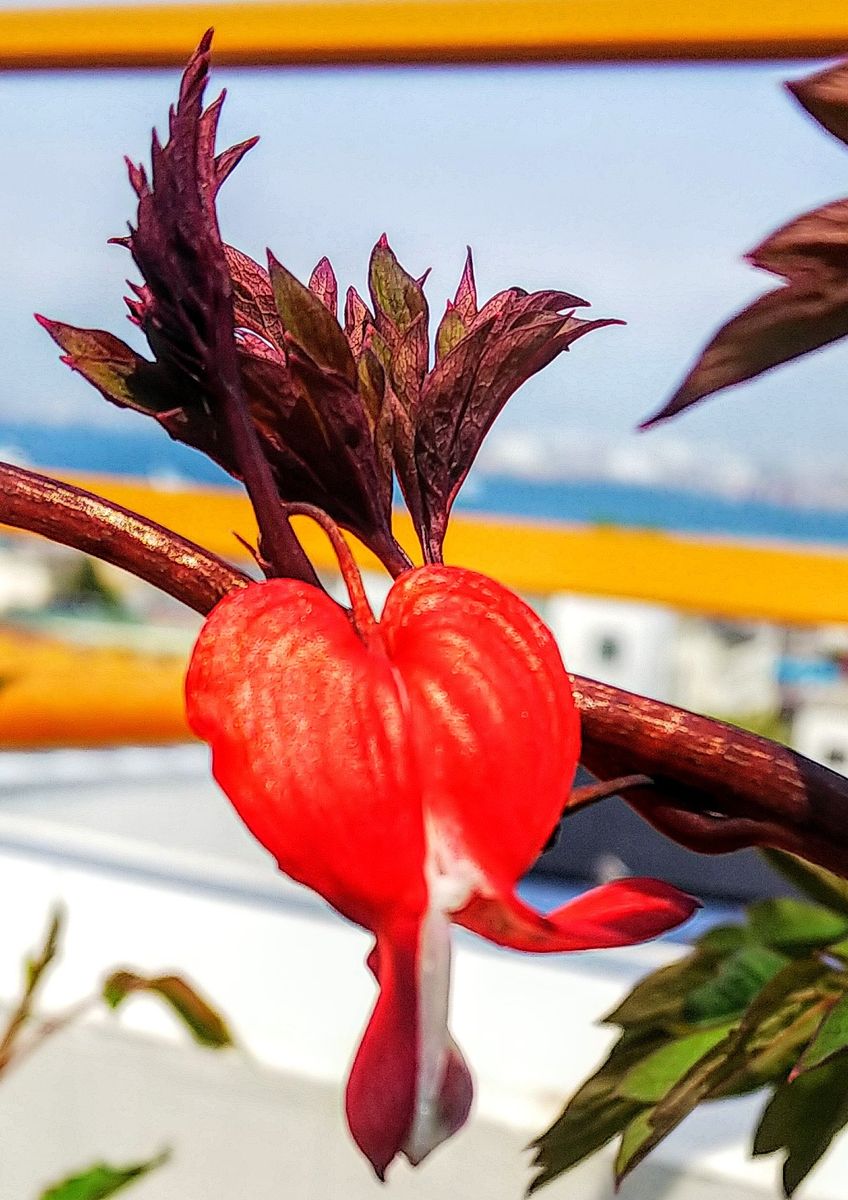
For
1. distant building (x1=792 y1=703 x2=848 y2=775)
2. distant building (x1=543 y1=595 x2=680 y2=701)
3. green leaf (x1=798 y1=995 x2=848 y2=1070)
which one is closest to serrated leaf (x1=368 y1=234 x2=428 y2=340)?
green leaf (x1=798 y1=995 x2=848 y2=1070)

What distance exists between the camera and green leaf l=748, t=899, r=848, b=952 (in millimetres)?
303

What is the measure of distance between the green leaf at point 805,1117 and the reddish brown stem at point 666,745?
0.09m

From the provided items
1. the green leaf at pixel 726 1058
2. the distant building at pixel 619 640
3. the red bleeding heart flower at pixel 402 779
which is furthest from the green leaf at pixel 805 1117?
the distant building at pixel 619 640

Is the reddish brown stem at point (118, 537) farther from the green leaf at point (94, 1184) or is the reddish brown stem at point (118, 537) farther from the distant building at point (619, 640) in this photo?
the distant building at point (619, 640)

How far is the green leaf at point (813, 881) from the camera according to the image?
28cm

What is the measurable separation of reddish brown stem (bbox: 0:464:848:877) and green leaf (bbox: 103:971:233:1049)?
0.42 meters

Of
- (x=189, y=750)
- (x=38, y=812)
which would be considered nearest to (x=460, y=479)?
(x=38, y=812)

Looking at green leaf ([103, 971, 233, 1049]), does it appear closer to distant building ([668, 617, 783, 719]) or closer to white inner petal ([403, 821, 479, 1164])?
white inner petal ([403, 821, 479, 1164])

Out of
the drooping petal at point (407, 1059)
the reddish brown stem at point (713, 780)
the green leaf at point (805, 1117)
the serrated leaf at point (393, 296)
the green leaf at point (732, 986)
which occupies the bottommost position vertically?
the green leaf at point (732, 986)

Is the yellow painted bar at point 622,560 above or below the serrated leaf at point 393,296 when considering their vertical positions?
below

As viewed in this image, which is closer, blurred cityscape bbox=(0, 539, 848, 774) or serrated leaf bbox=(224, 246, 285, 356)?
serrated leaf bbox=(224, 246, 285, 356)

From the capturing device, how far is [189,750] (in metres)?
1.25

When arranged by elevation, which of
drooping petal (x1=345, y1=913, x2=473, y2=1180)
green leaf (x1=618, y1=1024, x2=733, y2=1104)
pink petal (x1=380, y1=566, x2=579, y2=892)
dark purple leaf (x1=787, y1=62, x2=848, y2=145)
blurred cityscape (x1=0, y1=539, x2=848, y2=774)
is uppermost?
dark purple leaf (x1=787, y1=62, x2=848, y2=145)

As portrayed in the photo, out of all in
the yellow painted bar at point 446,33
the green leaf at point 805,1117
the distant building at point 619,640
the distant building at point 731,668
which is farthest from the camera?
the distant building at point 731,668
